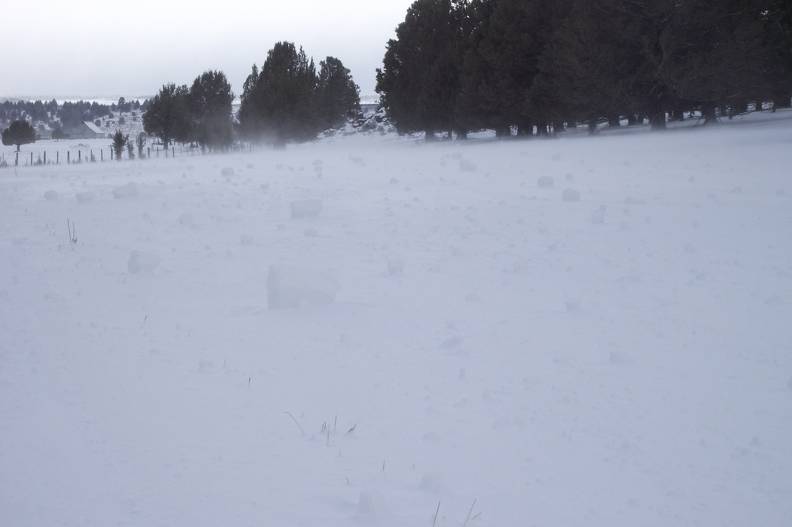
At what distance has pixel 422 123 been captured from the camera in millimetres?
45594

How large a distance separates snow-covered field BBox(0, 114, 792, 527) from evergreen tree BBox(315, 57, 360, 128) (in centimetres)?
5411

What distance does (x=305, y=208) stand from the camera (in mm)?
10820

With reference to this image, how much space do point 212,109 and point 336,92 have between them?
16.1 meters

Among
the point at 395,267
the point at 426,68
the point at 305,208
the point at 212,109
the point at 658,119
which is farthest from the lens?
the point at 212,109

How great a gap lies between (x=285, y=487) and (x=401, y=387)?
4.79 feet

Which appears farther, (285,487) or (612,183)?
(612,183)

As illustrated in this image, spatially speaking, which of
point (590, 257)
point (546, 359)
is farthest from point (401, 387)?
point (590, 257)

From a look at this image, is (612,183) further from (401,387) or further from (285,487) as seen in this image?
(285,487)

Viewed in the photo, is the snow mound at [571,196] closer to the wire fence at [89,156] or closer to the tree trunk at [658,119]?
the tree trunk at [658,119]

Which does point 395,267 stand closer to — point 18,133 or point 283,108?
point 283,108

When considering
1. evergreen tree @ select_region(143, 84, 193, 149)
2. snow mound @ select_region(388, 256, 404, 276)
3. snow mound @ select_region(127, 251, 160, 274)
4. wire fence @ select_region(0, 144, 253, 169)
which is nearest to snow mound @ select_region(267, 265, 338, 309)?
snow mound @ select_region(388, 256, 404, 276)

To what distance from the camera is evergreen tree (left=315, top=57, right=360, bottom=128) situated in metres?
65.5

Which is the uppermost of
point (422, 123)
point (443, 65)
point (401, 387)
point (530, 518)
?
point (443, 65)

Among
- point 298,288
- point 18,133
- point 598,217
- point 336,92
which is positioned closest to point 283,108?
point 336,92
